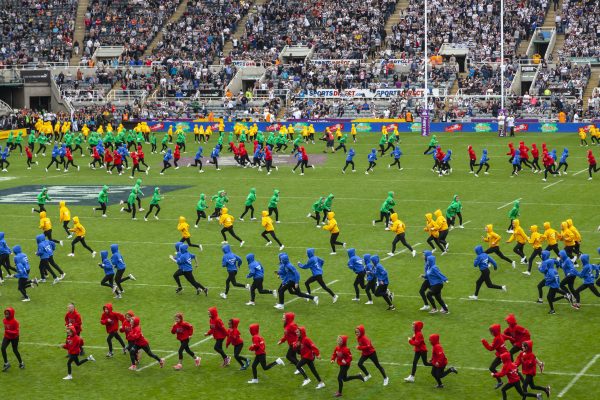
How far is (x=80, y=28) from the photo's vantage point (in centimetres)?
9244

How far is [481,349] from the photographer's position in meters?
22.9

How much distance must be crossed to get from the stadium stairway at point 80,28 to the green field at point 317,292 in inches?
1618

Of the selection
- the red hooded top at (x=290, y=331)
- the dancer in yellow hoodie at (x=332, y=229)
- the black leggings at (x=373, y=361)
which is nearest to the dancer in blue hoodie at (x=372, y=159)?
the dancer in yellow hoodie at (x=332, y=229)

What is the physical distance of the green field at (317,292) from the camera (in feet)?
69.7

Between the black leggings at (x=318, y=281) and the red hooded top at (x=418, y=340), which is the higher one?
the red hooded top at (x=418, y=340)

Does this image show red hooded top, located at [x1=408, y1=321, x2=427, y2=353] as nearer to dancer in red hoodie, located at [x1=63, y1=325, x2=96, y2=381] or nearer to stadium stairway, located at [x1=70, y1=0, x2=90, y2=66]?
dancer in red hoodie, located at [x1=63, y1=325, x2=96, y2=381]

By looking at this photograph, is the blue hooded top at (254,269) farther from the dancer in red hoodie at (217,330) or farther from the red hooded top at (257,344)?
the red hooded top at (257,344)

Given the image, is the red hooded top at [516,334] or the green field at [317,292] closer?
the red hooded top at [516,334]

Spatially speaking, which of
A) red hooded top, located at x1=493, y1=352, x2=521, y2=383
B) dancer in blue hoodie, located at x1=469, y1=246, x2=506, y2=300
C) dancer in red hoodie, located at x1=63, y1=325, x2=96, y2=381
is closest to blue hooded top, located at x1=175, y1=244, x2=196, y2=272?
dancer in red hoodie, located at x1=63, y1=325, x2=96, y2=381

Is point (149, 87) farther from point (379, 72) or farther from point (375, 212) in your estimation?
point (375, 212)

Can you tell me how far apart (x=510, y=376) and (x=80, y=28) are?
78.8 m

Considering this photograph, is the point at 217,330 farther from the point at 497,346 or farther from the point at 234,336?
the point at 497,346

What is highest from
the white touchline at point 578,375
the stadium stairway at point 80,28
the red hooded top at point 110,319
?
the stadium stairway at point 80,28

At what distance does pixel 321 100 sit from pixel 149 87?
46.1ft
